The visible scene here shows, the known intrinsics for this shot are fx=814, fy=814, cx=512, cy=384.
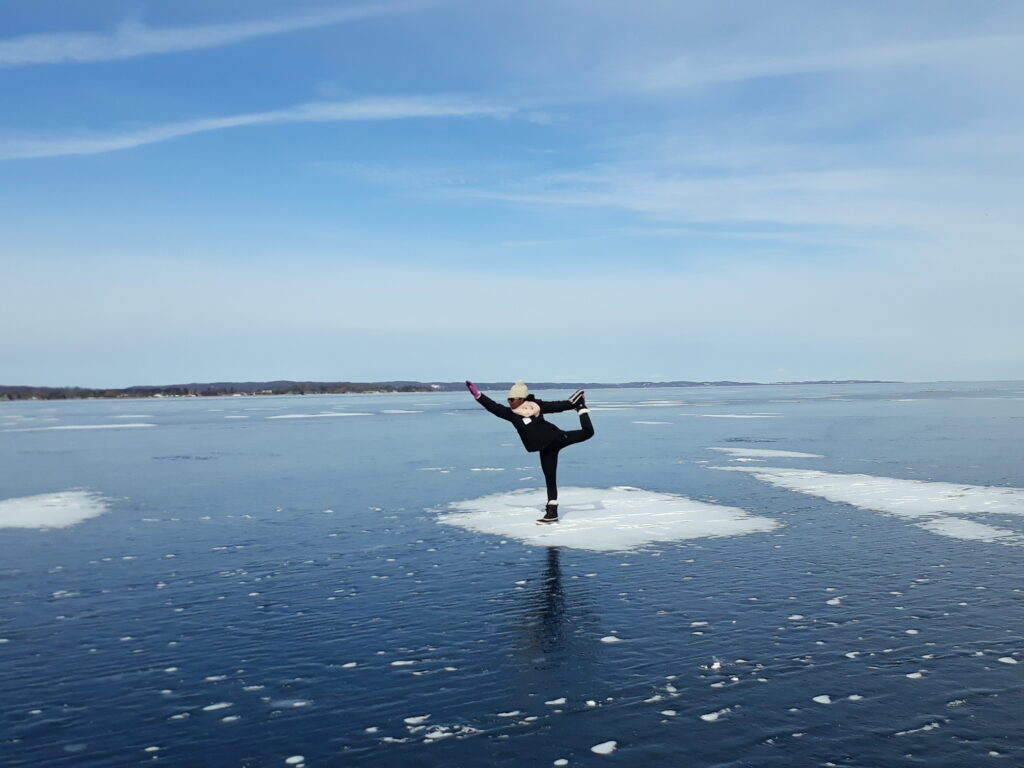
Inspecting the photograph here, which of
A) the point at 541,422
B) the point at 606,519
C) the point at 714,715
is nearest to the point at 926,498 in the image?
the point at 606,519

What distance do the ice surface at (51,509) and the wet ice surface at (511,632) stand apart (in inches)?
8.7

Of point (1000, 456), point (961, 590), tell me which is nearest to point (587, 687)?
point (961, 590)

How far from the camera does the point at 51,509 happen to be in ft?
62.1

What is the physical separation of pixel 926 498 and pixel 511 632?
13184mm

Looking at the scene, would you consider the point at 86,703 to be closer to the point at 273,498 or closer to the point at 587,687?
the point at 587,687

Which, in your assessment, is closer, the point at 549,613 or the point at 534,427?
the point at 549,613

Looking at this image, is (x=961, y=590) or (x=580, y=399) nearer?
(x=961, y=590)

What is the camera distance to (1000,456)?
90.4 feet

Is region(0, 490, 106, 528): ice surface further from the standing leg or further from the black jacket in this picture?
the standing leg

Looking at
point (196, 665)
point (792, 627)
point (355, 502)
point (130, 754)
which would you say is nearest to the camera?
point (130, 754)

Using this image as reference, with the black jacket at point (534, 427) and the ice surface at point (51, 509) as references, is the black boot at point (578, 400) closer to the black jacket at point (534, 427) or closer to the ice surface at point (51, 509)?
the black jacket at point (534, 427)

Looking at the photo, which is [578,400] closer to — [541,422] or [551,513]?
[541,422]

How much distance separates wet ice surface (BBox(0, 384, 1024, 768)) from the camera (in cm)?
670

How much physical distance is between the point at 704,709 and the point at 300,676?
155 inches
